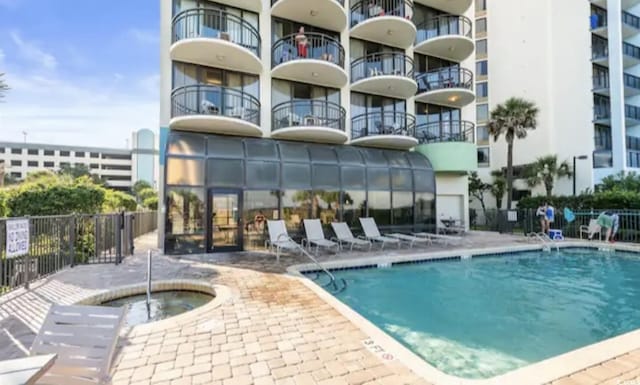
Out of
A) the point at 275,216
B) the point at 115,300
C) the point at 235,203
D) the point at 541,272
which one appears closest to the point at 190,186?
the point at 235,203

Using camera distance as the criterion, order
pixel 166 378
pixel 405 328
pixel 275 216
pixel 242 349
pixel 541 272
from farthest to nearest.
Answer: pixel 275 216 → pixel 541 272 → pixel 405 328 → pixel 242 349 → pixel 166 378

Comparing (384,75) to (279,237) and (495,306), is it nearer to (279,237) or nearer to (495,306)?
(279,237)

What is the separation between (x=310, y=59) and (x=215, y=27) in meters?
4.07

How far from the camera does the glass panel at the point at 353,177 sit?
45.9 ft

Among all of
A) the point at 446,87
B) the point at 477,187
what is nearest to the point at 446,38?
the point at 446,87

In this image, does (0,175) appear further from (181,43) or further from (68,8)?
(181,43)

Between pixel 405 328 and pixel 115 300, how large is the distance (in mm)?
5885

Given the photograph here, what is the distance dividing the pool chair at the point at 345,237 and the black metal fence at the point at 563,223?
10717 mm

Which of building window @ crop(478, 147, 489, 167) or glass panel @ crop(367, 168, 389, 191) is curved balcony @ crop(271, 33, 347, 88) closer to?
glass panel @ crop(367, 168, 389, 191)

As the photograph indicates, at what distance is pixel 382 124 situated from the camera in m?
16.4

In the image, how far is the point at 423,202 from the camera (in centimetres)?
1590

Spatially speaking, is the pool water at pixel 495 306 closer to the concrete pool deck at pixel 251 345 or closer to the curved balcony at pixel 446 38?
the concrete pool deck at pixel 251 345

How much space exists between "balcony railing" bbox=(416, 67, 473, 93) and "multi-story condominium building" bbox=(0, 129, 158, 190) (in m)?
76.5

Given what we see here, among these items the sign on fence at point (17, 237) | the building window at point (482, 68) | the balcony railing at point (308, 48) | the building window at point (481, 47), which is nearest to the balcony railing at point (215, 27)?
the balcony railing at point (308, 48)
